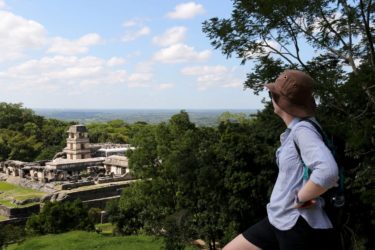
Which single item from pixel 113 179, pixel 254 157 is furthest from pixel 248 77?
pixel 113 179

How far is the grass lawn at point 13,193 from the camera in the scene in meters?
29.6

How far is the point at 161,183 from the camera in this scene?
19.3 metres

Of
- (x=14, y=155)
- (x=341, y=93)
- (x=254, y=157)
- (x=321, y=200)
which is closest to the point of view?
(x=321, y=200)

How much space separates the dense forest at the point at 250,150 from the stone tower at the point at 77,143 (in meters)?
21.9

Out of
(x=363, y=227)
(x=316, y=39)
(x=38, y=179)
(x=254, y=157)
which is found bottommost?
(x=38, y=179)

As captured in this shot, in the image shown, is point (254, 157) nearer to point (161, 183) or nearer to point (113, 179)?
point (161, 183)

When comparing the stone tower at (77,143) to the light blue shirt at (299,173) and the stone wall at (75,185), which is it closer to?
the stone wall at (75,185)

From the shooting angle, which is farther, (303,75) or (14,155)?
(14,155)

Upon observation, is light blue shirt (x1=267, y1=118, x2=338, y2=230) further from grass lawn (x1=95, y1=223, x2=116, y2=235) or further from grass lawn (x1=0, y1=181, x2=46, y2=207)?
grass lawn (x1=0, y1=181, x2=46, y2=207)

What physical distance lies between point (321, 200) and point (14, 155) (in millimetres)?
53415

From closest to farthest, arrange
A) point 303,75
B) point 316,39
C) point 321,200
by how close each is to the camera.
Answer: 1. point 321,200
2. point 303,75
3. point 316,39

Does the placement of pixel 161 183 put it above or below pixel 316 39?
below

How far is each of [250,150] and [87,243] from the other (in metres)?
7.40

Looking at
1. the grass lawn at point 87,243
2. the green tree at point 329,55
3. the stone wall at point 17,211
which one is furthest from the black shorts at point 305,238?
the stone wall at point 17,211
